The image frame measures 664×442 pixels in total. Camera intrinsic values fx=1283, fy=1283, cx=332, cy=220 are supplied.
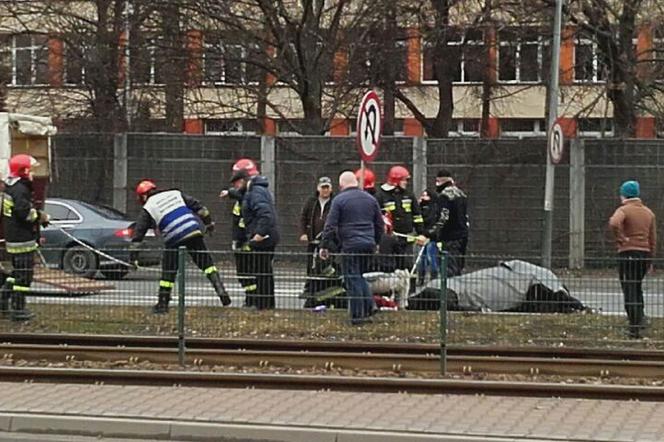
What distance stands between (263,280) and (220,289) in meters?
0.43

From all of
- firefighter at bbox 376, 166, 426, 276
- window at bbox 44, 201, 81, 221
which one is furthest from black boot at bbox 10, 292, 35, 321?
window at bbox 44, 201, 81, 221

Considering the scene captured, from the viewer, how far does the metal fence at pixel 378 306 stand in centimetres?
1187

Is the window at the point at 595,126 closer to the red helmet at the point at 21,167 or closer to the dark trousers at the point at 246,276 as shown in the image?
the red helmet at the point at 21,167

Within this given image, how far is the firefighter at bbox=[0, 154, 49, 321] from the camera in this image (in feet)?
42.6

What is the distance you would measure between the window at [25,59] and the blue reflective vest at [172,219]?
1948 cm

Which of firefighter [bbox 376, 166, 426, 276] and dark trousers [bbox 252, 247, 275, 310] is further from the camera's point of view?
firefighter [bbox 376, 166, 426, 276]

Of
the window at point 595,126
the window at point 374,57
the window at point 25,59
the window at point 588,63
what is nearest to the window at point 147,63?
the window at point 25,59

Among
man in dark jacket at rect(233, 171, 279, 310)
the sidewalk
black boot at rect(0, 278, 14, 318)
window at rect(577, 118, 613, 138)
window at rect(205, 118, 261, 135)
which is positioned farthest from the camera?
window at rect(205, 118, 261, 135)

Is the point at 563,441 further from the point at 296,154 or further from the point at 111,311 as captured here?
the point at 296,154

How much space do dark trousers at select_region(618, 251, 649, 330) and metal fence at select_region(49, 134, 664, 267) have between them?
1260cm

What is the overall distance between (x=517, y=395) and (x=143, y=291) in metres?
4.10

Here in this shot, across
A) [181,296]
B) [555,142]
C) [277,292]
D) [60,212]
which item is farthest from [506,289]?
[60,212]

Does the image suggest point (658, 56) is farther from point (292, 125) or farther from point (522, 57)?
point (292, 125)

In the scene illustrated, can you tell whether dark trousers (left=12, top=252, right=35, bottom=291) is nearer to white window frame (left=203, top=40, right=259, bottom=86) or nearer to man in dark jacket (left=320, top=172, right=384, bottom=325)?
man in dark jacket (left=320, top=172, right=384, bottom=325)
